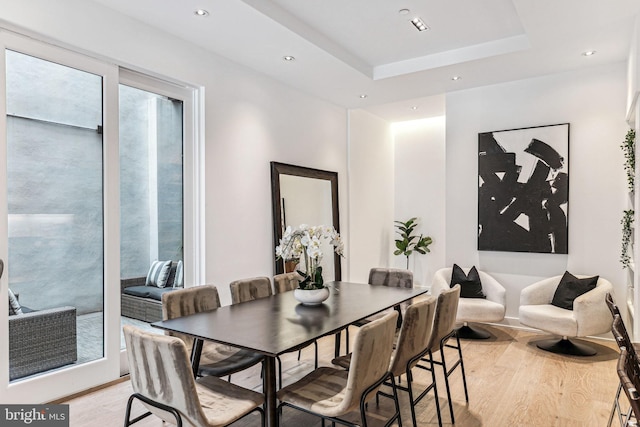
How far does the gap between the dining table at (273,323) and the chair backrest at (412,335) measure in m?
0.30

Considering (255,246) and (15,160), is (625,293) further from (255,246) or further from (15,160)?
(15,160)

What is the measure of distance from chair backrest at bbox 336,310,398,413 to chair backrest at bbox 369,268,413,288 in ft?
5.83

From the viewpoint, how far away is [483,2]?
3.36m

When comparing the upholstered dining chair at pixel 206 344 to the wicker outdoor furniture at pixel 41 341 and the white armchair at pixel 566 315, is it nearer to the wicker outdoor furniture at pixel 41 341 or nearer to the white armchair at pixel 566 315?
the wicker outdoor furniture at pixel 41 341

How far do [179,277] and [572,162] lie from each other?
4.31 m

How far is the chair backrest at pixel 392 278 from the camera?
3.80 meters

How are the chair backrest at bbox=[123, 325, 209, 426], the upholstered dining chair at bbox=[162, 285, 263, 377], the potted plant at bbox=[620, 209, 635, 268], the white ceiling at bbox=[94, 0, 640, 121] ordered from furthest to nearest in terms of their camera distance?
the potted plant at bbox=[620, 209, 635, 268], the white ceiling at bbox=[94, 0, 640, 121], the upholstered dining chair at bbox=[162, 285, 263, 377], the chair backrest at bbox=[123, 325, 209, 426]

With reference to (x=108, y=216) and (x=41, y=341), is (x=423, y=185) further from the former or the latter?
(x=41, y=341)

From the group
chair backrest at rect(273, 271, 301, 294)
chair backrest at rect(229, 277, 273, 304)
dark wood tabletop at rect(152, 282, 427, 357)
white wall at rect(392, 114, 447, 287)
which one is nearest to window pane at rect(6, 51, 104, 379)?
chair backrest at rect(229, 277, 273, 304)

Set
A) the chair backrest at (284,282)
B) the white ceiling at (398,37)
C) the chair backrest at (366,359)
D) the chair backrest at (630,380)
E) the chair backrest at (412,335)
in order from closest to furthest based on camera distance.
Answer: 1. the chair backrest at (630,380)
2. the chair backrest at (366,359)
3. the chair backrest at (412,335)
4. the white ceiling at (398,37)
5. the chair backrest at (284,282)

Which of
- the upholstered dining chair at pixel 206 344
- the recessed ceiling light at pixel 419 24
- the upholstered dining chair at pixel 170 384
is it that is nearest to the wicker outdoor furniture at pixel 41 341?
the upholstered dining chair at pixel 206 344

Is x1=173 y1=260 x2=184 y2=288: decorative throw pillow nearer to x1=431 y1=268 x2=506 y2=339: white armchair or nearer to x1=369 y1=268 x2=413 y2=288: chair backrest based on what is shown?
x1=369 y1=268 x2=413 y2=288: chair backrest

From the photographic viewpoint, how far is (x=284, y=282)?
11.9ft

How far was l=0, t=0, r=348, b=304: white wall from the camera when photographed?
2.93 m
